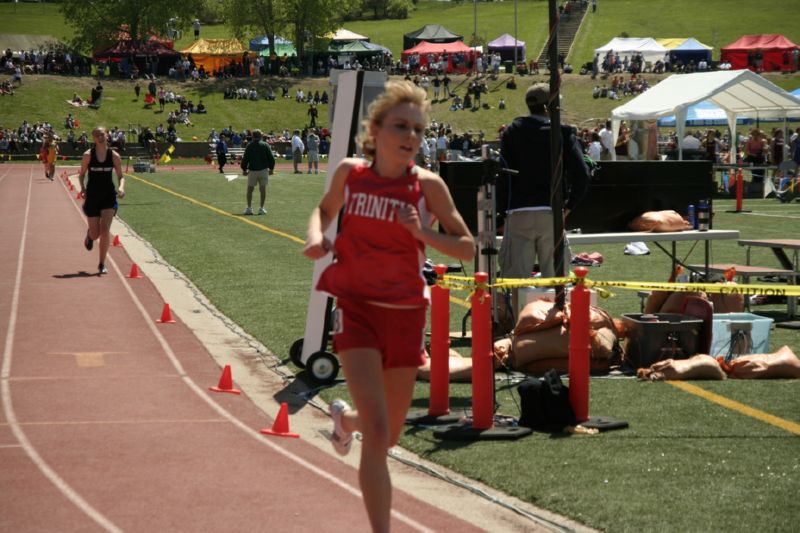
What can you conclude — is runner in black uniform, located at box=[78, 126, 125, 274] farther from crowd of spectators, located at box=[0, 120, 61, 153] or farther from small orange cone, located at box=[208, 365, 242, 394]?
crowd of spectators, located at box=[0, 120, 61, 153]

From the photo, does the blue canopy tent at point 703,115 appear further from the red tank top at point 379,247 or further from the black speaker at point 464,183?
the red tank top at point 379,247

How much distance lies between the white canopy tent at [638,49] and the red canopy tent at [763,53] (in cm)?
454

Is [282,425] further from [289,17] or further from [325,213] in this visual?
[289,17]

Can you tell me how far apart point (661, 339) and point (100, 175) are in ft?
31.6

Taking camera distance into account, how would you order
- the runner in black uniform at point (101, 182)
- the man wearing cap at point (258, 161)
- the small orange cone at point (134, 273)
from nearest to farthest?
the runner in black uniform at point (101, 182)
the small orange cone at point (134, 273)
the man wearing cap at point (258, 161)

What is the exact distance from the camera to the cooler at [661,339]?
10609mm

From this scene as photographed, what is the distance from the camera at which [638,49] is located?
307ft

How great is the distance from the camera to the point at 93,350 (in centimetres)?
1223

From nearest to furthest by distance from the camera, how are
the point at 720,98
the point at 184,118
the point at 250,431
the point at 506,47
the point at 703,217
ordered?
1. the point at 250,431
2. the point at 703,217
3. the point at 720,98
4. the point at 184,118
5. the point at 506,47

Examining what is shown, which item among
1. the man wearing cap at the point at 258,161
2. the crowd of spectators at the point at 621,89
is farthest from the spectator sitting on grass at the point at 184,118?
the man wearing cap at the point at 258,161

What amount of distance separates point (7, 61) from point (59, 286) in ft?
264

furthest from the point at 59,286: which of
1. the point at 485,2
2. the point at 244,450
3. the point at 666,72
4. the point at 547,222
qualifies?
the point at 485,2

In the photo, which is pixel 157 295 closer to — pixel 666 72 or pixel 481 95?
pixel 481 95

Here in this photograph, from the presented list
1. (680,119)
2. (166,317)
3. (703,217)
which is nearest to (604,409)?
(703,217)
